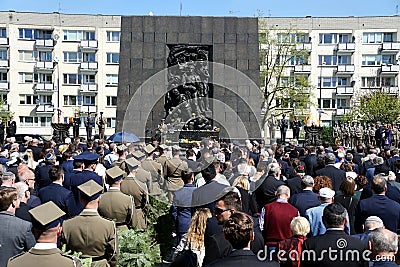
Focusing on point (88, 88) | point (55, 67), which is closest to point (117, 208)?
point (88, 88)

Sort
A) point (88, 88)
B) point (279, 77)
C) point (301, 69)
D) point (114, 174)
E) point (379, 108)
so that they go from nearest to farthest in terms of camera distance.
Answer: point (114, 174) → point (279, 77) → point (379, 108) → point (88, 88) → point (301, 69)

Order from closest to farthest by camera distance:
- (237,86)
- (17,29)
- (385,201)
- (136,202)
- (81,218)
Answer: (81,218) < (385,201) < (136,202) < (237,86) < (17,29)

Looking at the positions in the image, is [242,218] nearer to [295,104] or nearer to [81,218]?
[81,218]

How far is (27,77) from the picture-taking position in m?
64.1

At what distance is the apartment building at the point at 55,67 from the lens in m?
63.3

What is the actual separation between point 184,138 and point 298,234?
2131cm

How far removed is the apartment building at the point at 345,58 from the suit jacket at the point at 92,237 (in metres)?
60.5

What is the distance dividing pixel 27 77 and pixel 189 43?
39062mm

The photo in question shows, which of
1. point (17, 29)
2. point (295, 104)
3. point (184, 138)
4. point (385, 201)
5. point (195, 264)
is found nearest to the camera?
point (195, 264)

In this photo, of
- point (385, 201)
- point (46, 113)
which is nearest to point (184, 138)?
point (385, 201)

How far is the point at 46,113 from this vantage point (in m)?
63.8

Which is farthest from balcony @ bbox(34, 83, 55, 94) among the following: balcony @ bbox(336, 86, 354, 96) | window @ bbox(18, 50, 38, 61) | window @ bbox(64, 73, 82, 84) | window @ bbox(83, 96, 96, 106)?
balcony @ bbox(336, 86, 354, 96)

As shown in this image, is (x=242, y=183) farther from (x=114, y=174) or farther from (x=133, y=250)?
(x=133, y=250)

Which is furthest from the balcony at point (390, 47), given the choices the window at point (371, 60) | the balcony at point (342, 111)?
the balcony at point (342, 111)
